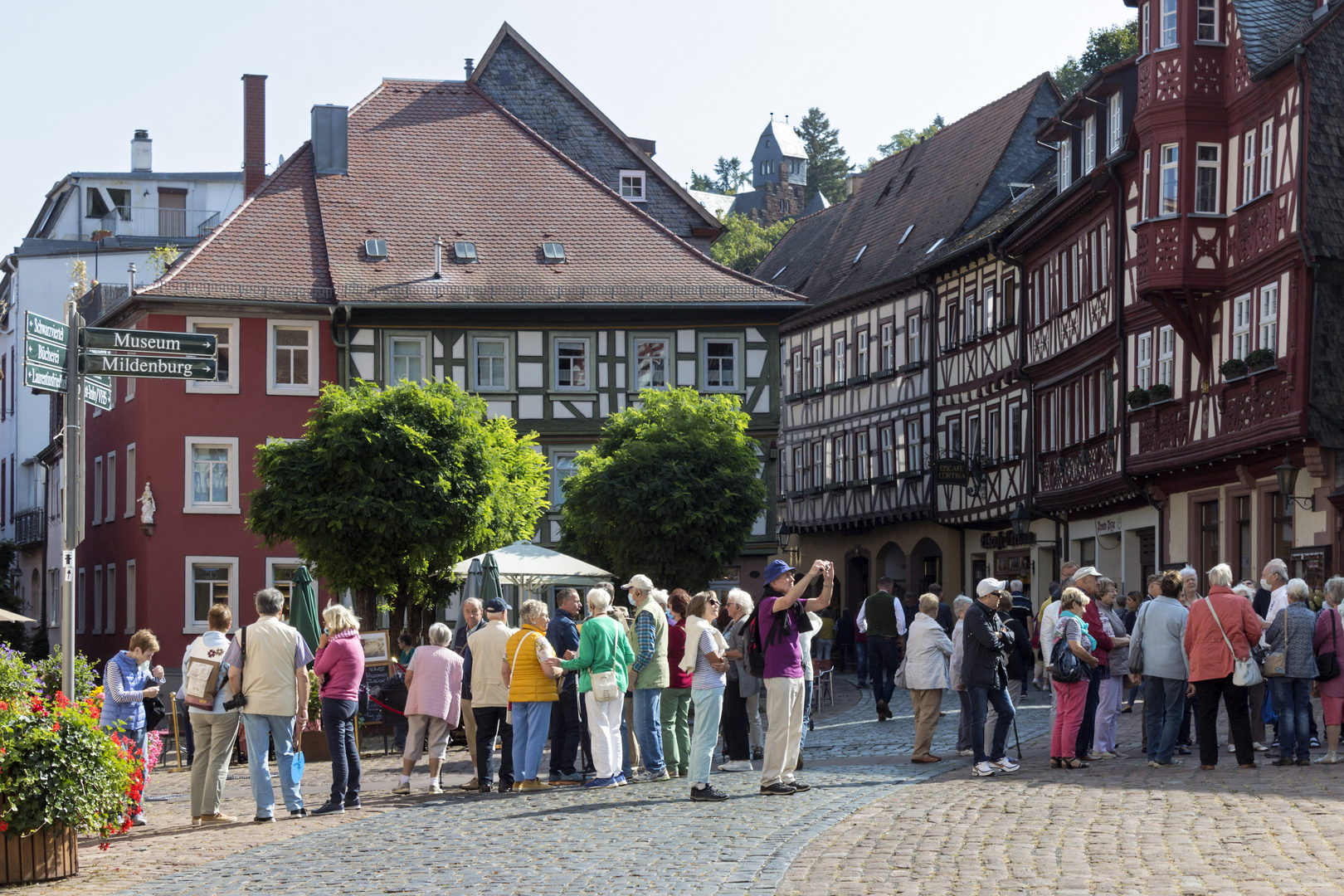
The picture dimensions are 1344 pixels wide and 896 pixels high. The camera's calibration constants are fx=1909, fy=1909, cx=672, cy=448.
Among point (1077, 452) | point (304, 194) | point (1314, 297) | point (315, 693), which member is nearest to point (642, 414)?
point (1077, 452)

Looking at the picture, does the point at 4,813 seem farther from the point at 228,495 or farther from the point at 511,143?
the point at 511,143

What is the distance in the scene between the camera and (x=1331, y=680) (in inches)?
642

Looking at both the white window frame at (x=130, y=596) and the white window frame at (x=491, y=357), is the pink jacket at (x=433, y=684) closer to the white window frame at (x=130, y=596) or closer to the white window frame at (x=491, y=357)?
the white window frame at (x=130, y=596)

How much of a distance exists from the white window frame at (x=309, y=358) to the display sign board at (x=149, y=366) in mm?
28382

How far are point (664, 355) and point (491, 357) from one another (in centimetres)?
392

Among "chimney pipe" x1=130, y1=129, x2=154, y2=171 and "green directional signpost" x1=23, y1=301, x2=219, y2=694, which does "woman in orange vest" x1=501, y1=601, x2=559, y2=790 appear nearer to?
"green directional signpost" x1=23, y1=301, x2=219, y2=694

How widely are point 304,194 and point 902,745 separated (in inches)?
1103

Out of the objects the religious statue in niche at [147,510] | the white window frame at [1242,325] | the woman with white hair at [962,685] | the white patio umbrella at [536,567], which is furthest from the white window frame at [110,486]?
the woman with white hair at [962,685]

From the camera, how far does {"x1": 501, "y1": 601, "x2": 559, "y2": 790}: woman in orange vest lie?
15.8 metres

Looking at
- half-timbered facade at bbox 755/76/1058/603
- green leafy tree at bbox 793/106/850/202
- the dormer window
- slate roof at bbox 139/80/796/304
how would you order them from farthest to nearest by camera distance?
green leafy tree at bbox 793/106/850/202 → the dormer window → half-timbered facade at bbox 755/76/1058/603 → slate roof at bbox 139/80/796/304

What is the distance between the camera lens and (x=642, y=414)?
3759 cm

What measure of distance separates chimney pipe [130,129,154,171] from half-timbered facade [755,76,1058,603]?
27.3 meters

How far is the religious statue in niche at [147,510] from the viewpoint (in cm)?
3988

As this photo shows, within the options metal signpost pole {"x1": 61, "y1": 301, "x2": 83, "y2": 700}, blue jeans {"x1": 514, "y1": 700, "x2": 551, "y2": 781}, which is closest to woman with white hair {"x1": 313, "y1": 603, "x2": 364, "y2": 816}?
blue jeans {"x1": 514, "y1": 700, "x2": 551, "y2": 781}
